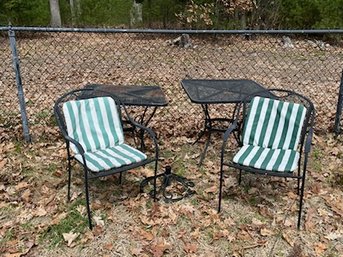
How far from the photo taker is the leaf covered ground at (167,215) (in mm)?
2916

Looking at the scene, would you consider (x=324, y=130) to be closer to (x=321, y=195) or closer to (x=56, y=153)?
(x=321, y=195)

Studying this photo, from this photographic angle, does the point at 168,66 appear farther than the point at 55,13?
No

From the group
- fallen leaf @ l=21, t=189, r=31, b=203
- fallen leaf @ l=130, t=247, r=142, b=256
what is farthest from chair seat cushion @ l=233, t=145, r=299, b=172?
fallen leaf @ l=21, t=189, r=31, b=203

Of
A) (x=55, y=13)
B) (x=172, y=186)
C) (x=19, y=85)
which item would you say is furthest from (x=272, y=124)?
(x=55, y=13)

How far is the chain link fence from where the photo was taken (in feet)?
16.8

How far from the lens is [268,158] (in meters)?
3.31

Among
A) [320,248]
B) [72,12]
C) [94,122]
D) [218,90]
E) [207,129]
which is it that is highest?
[218,90]

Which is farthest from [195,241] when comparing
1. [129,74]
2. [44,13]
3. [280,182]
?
[44,13]

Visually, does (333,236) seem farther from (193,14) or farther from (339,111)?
(193,14)

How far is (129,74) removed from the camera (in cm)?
755

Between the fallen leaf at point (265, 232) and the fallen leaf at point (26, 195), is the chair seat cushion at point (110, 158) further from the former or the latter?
the fallen leaf at point (265, 232)

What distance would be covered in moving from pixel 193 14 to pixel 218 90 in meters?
7.96

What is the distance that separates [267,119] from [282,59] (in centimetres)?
585

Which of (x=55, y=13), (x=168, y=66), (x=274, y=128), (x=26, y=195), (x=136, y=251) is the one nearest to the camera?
(x=136, y=251)
